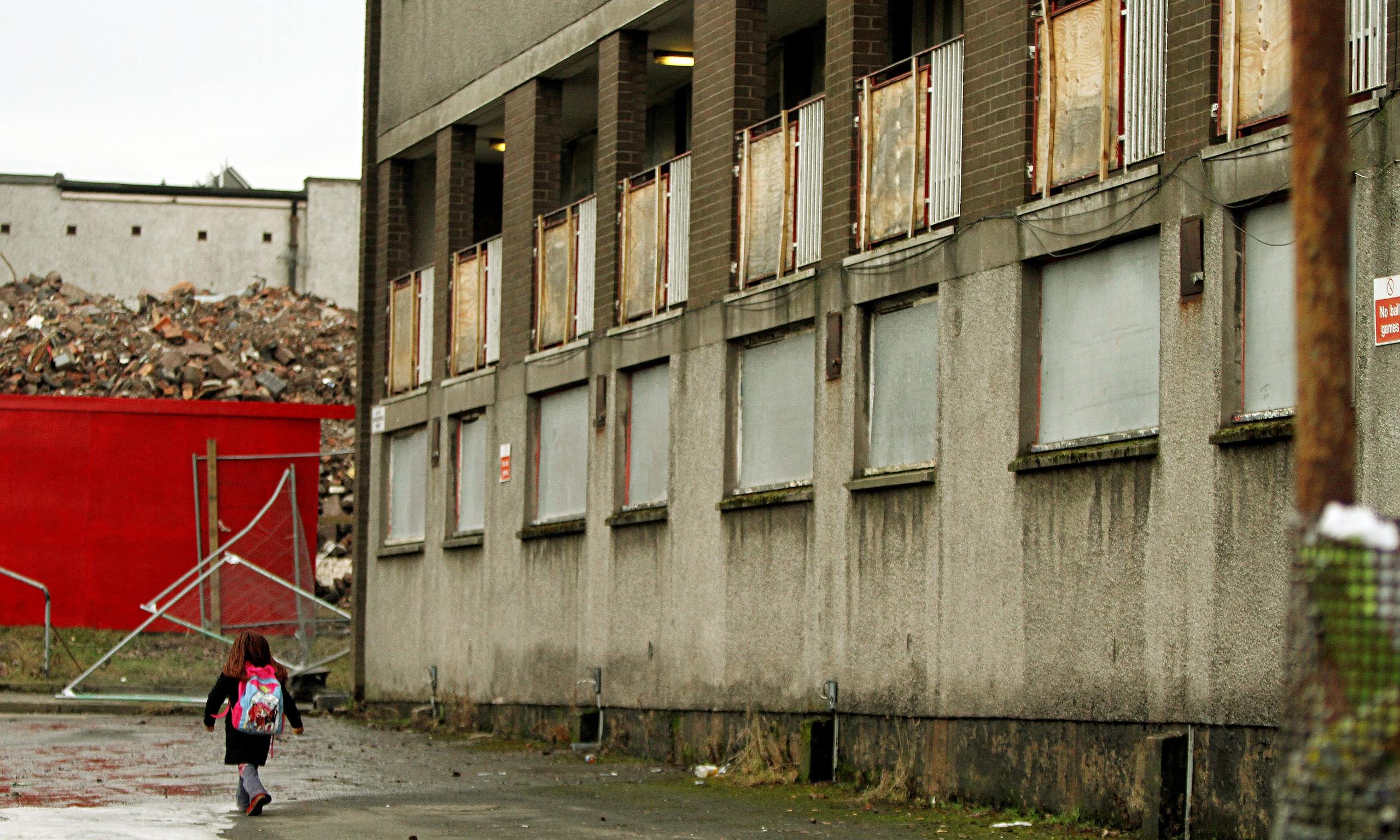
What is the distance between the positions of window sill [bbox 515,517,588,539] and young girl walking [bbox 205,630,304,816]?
648 cm

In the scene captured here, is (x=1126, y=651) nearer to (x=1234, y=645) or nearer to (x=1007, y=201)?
(x=1234, y=645)

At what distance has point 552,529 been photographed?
798 inches

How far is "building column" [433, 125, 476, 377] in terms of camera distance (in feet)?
77.3

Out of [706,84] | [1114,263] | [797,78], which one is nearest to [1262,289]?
[1114,263]

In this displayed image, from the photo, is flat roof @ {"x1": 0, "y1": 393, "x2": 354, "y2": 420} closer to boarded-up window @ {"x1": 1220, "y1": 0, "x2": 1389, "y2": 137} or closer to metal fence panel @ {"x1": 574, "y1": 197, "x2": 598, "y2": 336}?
metal fence panel @ {"x1": 574, "y1": 197, "x2": 598, "y2": 336}

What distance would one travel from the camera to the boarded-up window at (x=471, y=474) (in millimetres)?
22719

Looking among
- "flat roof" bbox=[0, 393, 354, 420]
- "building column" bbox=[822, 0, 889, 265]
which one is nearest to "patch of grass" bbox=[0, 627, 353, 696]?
"flat roof" bbox=[0, 393, 354, 420]

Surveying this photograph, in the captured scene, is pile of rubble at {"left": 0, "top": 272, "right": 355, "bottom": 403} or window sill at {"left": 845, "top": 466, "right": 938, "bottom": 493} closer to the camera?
window sill at {"left": 845, "top": 466, "right": 938, "bottom": 493}

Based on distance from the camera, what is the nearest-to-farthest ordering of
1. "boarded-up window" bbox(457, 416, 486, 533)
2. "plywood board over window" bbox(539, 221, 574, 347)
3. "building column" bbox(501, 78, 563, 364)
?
"plywood board over window" bbox(539, 221, 574, 347) < "building column" bbox(501, 78, 563, 364) < "boarded-up window" bbox(457, 416, 486, 533)

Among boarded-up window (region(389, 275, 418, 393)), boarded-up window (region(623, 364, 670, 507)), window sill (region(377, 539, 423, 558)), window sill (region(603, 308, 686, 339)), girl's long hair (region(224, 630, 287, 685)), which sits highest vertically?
boarded-up window (region(389, 275, 418, 393))

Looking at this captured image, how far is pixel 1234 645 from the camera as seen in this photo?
11.1 m

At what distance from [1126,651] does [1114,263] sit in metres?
2.44

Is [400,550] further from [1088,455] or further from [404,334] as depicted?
[1088,455]

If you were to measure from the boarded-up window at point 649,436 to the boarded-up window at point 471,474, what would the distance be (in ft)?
11.6
